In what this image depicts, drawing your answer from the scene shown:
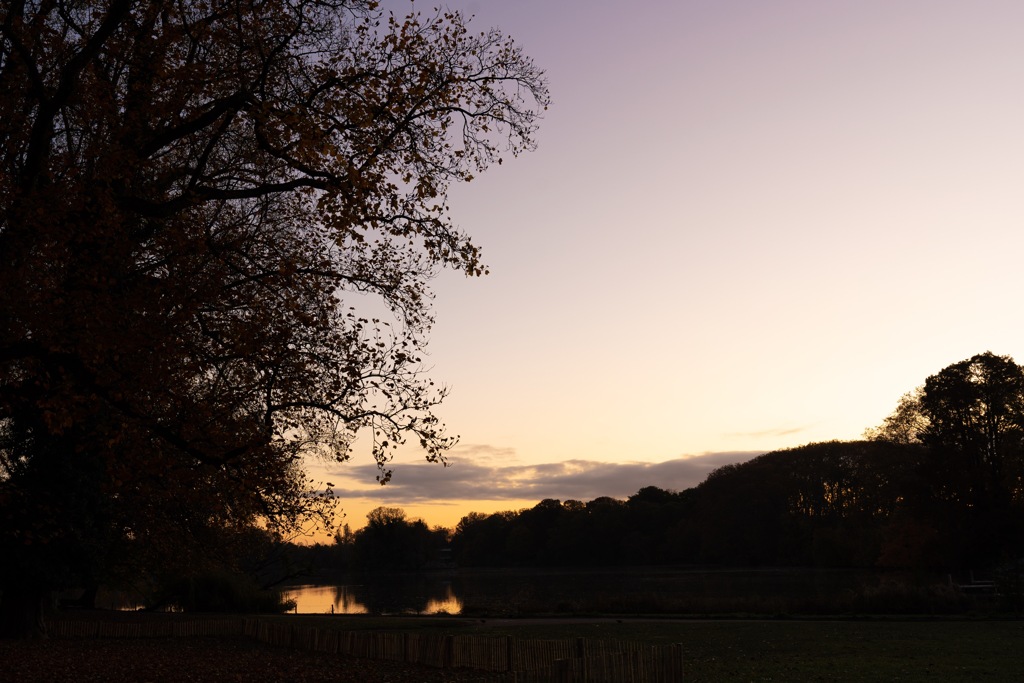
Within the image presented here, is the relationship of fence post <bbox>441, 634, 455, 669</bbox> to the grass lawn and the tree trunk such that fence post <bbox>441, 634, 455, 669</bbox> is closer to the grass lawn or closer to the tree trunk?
the grass lawn

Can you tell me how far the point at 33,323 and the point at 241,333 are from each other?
9.54ft

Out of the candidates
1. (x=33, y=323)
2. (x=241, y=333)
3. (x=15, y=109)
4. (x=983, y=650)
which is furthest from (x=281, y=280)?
(x=983, y=650)

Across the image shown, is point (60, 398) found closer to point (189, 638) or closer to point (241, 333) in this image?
point (241, 333)

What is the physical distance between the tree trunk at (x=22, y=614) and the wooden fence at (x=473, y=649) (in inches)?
88.9

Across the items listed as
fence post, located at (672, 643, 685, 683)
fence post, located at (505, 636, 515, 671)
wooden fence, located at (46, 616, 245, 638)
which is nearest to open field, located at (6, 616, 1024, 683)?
fence post, located at (505, 636, 515, 671)

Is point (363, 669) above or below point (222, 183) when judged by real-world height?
below

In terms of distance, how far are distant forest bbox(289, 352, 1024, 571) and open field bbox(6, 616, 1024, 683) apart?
18.3 feet

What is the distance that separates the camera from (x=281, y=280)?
1419 centimetres

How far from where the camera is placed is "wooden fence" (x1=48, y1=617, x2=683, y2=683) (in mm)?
11875

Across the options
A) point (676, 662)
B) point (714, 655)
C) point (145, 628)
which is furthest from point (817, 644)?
point (145, 628)

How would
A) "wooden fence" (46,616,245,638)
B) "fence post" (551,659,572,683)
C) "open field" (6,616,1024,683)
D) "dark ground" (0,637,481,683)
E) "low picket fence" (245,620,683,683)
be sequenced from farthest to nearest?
1. "wooden fence" (46,616,245,638)
2. "open field" (6,616,1024,683)
3. "dark ground" (0,637,481,683)
4. "low picket fence" (245,620,683,683)
5. "fence post" (551,659,572,683)

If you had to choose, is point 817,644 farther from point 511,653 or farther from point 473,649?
point 473,649

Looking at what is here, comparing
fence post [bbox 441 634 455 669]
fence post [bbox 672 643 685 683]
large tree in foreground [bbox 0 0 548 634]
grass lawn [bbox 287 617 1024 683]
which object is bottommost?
grass lawn [bbox 287 617 1024 683]

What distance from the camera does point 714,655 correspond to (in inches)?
832
